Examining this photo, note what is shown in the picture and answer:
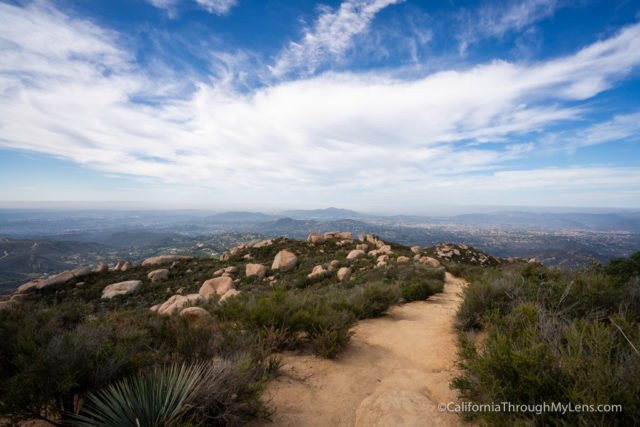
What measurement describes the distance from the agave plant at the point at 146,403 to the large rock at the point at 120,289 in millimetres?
18077

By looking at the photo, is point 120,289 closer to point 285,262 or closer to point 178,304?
point 178,304

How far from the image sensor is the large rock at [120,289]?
17.1 meters

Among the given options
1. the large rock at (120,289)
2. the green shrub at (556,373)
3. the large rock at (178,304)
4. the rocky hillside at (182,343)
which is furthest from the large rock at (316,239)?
the green shrub at (556,373)

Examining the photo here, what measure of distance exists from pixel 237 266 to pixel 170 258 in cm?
908

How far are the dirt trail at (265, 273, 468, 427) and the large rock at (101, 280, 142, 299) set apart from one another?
17481mm

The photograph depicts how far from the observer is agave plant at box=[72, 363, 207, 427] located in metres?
2.34

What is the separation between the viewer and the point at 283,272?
1881 cm

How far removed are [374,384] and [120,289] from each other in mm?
19643

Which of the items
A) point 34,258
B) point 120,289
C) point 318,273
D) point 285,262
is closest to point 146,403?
point 318,273

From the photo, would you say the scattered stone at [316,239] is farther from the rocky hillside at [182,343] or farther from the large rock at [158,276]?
the rocky hillside at [182,343]

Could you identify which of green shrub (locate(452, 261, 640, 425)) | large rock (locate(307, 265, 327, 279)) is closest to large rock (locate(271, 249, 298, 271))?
large rock (locate(307, 265, 327, 279))

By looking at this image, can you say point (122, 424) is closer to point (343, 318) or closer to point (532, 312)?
point (343, 318)

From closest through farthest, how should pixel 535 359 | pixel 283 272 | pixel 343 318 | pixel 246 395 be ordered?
pixel 535 359 → pixel 246 395 → pixel 343 318 → pixel 283 272

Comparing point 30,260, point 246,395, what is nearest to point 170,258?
point 246,395
